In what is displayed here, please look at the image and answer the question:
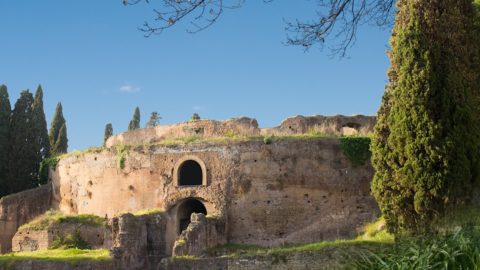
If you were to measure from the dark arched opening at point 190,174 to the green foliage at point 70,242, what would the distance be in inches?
181

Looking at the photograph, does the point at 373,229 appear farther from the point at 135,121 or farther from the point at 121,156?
the point at 135,121

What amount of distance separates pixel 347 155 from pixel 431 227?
12140 millimetres

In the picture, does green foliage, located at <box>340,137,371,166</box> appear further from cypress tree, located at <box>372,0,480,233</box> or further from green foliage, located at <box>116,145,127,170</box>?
cypress tree, located at <box>372,0,480,233</box>

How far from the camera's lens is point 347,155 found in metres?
24.9

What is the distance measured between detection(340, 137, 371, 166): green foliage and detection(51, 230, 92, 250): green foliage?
1117cm

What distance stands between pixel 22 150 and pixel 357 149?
19682 millimetres

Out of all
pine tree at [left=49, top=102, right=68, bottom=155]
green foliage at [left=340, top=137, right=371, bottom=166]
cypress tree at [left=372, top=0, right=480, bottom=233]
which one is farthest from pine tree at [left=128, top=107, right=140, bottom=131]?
cypress tree at [left=372, top=0, right=480, bottom=233]

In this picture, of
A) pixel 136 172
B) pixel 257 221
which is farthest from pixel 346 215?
pixel 136 172

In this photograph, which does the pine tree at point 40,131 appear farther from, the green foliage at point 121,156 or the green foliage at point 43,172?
the green foliage at point 121,156

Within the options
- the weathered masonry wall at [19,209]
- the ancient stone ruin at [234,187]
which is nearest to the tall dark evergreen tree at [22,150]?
the weathered masonry wall at [19,209]

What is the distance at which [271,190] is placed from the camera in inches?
977

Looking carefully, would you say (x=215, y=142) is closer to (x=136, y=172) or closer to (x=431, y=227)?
(x=136, y=172)

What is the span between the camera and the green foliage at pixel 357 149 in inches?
970

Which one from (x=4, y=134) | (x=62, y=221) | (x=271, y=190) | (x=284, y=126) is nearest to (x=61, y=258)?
(x=62, y=221)
